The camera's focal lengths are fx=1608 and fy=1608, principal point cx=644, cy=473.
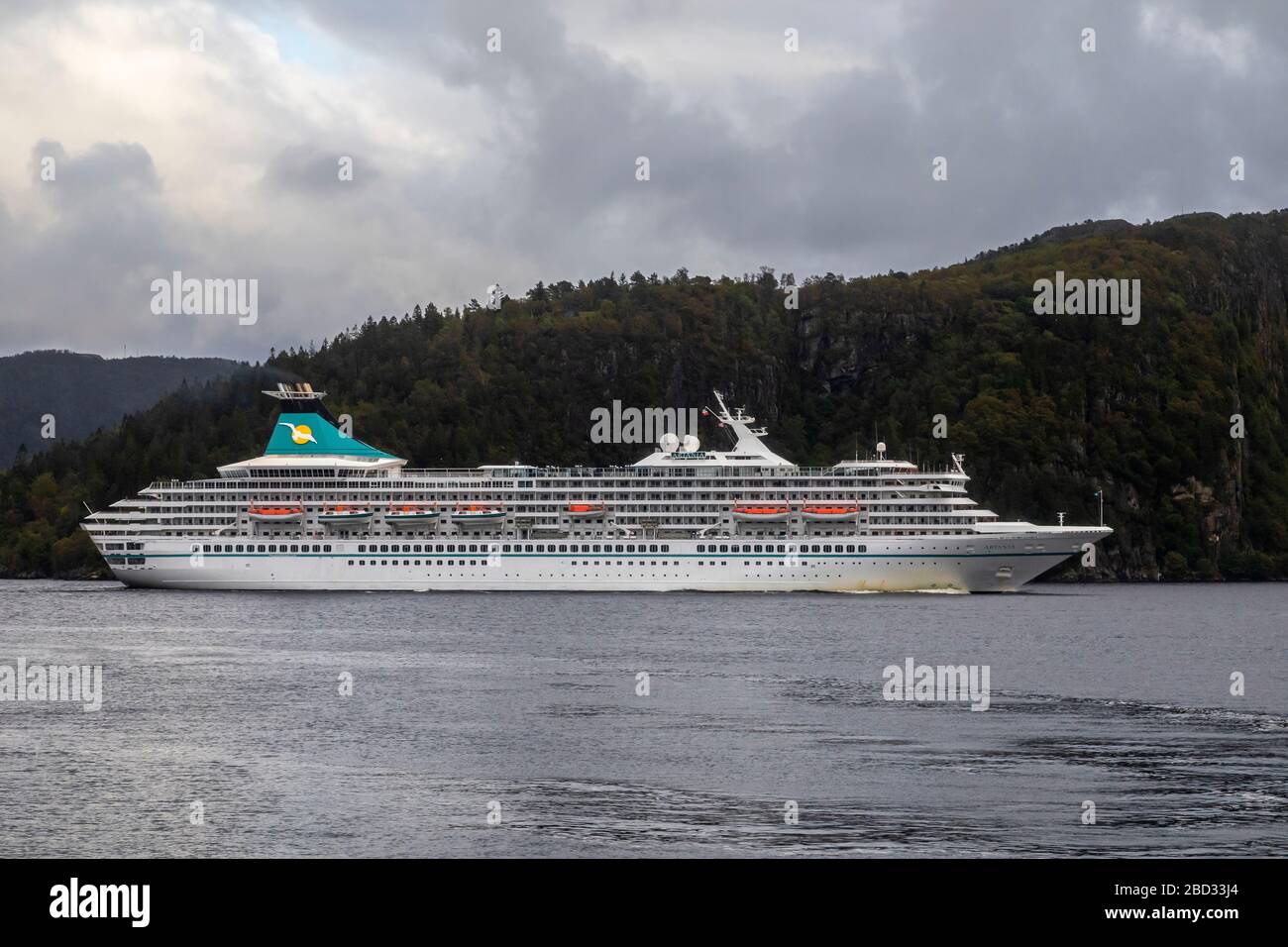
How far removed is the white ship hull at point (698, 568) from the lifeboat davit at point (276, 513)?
3117 millimetres

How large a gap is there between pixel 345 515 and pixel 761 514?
23486mm

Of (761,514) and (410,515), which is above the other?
(410,515)

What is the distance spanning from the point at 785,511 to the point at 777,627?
2226 cm

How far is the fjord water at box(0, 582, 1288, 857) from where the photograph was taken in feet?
88.5

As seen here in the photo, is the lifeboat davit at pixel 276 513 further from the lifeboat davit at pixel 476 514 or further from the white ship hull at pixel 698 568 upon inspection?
the lifeboat davit at pixel 476 514

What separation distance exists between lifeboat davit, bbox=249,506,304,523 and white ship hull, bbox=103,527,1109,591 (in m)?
3.12

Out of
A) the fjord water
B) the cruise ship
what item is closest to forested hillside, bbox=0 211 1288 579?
the cruise ship

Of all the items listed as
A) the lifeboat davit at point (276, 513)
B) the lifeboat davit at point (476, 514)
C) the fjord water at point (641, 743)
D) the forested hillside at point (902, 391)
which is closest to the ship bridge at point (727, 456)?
the lifeboat davit at point (476, 514)

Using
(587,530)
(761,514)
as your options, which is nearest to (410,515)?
(587,530)

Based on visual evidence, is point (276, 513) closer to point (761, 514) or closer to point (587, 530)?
point (587, 530)

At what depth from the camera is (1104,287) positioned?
165625 mm

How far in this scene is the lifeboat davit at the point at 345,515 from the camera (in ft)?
297

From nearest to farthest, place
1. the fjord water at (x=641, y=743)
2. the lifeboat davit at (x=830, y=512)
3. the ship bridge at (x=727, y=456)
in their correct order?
1. the fjord water at (x=641, y=743)
2. the lifeboat davit at (x=830, y=512)
3. the ship bridge at (x=727, y=456)

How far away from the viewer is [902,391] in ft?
530
